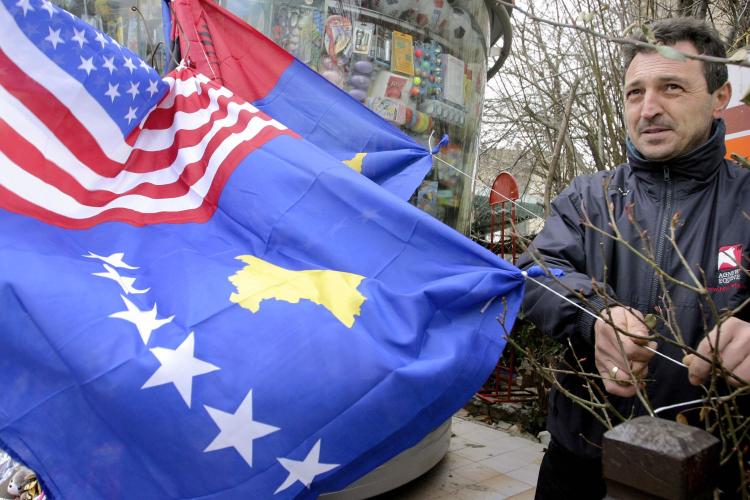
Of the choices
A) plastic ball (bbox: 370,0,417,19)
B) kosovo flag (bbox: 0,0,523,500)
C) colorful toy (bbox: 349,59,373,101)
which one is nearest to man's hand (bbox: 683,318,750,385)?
kosovo flag (bbox: 0,0,523,500)

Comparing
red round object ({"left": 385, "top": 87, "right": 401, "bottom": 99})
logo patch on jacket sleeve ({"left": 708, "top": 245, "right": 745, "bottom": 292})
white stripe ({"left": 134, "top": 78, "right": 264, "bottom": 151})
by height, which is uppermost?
red round object ({"left": 385, "top": 87, "right": 401, "bottom": 99})

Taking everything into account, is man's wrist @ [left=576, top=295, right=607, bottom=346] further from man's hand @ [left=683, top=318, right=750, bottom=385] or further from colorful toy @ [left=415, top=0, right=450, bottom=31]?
colorful toy @ [left=415, top=0, right=450, bottom=31]

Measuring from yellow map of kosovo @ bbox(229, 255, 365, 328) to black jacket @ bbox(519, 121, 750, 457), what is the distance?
2.03ft

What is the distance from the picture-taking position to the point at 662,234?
196cm

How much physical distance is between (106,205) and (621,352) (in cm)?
199

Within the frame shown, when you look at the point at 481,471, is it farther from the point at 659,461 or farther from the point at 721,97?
the point at 659,461

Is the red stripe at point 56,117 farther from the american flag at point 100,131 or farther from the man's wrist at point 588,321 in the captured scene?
the man's wrist at point 588,321

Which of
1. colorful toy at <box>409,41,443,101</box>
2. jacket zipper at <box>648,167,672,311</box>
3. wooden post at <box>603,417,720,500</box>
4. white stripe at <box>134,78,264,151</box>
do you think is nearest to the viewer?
wooden post at <box>603,417,720,500</box>

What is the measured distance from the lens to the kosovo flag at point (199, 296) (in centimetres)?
188

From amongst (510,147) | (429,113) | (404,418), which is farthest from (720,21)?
(510,147)

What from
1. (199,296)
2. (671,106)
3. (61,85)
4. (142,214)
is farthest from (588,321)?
(61,85)

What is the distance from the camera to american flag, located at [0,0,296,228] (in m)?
2.40

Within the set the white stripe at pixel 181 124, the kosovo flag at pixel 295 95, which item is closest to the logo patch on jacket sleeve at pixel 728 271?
the kosovo flag at pixel 295 95

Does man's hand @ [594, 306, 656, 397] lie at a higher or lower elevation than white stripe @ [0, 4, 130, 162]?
lower
